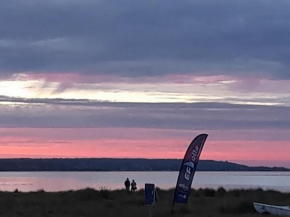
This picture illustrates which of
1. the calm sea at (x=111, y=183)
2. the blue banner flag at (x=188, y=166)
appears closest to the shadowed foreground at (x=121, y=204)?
the blue banner flag at (x=188, y=166)

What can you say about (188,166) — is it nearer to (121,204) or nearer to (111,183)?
(121,204)

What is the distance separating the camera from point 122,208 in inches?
1070

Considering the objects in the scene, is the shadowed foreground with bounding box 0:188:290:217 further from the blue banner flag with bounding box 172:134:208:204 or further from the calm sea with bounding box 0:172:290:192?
the calm sea with bounding box 0:172:290:192

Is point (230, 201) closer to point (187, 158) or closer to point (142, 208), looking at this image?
point (142, 208)

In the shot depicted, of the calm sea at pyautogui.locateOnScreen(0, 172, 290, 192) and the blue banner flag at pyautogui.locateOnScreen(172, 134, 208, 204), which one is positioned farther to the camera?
the calm sea at pyautogui.locateOnScreen(0, 172, 290, 192)

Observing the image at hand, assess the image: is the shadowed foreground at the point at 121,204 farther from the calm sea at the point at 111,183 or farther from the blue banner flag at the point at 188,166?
the calm sea at the point at 111,183

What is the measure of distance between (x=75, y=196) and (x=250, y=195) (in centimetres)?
839

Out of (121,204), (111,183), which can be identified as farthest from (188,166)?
(111,183)

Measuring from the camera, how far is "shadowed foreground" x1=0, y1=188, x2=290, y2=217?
25.6m

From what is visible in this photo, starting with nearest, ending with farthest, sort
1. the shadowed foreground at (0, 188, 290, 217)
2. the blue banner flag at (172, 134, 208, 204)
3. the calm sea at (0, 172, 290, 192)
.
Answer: the blue banner flag at (172, 134, 208, 204), the shadowed foreground at (0, 188, 290, 217), the calm sea at (0, 172, 290, 192)

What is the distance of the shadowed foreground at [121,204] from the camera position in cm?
2562

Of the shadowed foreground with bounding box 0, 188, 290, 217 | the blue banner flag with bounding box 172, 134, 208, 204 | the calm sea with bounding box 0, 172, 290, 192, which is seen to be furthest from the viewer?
the calm sea with bounding box 0, 172, 290, 192

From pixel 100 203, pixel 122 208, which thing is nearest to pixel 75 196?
pixel 100 203

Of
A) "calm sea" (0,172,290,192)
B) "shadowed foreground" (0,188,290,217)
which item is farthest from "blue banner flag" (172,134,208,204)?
"calm sea" (0,172,290,192)
